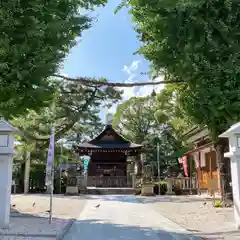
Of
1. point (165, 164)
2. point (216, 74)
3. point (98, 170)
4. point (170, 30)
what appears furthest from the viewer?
point (165, 164)

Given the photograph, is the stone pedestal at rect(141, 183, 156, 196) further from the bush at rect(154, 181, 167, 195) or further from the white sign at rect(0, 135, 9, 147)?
the white sign at rect(0, 135, 9, 147)

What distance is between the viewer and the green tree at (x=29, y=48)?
4758 millimetres

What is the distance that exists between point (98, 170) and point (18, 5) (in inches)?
1037

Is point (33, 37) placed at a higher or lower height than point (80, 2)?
lower

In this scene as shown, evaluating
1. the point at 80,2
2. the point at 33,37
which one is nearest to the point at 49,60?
the point at 33,37

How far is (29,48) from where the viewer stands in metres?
4.95

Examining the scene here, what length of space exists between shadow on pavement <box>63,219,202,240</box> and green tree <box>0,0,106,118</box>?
3.11m

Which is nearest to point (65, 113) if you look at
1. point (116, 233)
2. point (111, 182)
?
point (111, 182)

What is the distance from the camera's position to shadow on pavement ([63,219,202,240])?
6765mm

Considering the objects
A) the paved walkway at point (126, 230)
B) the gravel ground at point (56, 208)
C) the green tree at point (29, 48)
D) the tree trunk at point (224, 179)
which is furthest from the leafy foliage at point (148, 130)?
the green tree at point (29, 48)

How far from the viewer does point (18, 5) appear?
186 inches

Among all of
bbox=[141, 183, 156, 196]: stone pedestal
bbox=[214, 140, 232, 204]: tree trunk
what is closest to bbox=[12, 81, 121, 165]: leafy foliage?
bbox=[141, 183, 156, 196]: stone pedestal

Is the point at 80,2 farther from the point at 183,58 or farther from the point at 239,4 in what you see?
the point at 239,4

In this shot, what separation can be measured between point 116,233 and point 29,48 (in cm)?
452
